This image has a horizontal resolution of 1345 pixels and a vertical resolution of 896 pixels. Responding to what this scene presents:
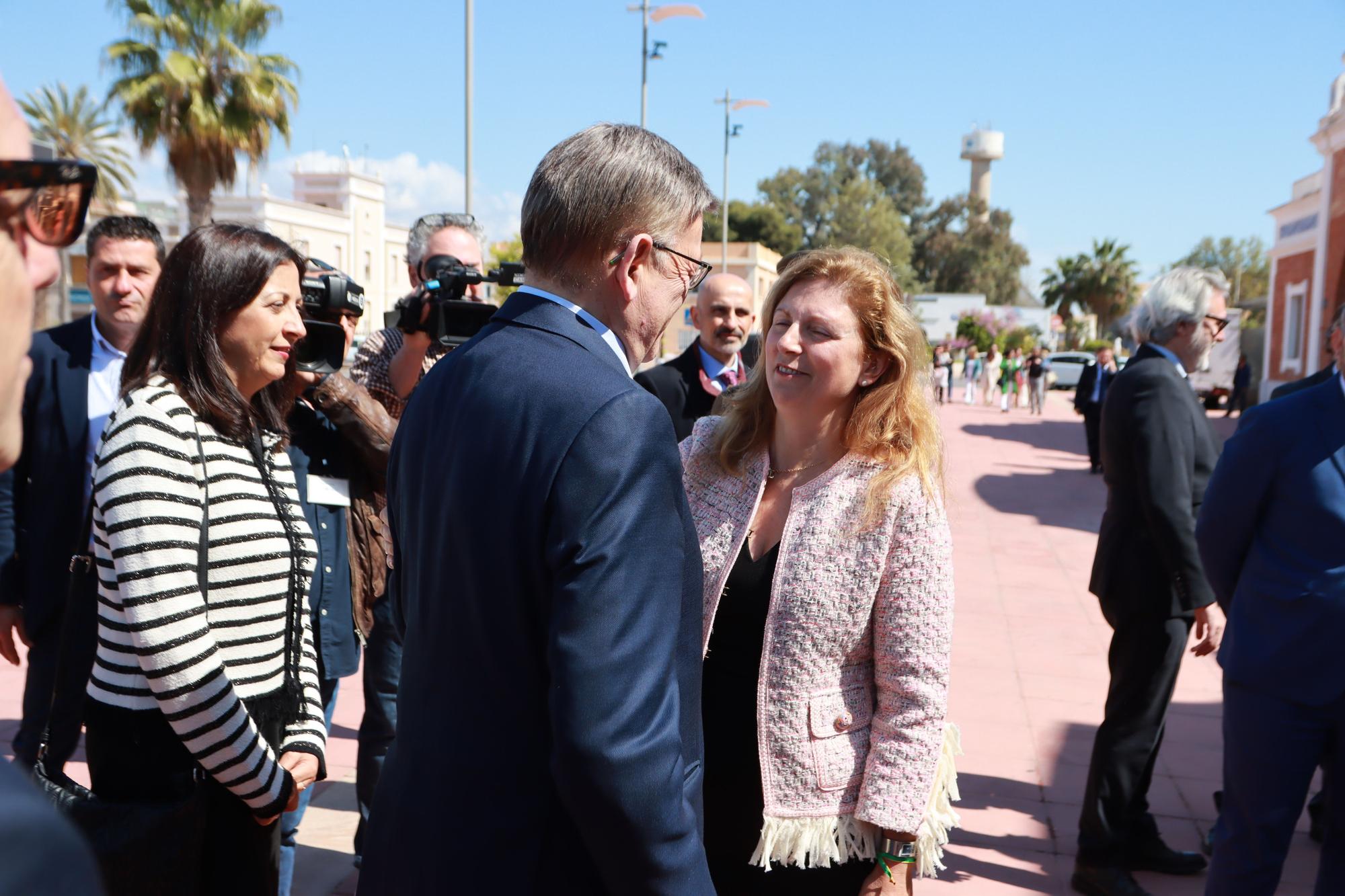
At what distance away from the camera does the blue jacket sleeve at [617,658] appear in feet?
4.43

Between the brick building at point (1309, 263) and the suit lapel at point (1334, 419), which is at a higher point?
the brick building at point (1309, 263)

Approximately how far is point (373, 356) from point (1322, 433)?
312 cm

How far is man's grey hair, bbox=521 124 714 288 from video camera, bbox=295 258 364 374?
1.47 m

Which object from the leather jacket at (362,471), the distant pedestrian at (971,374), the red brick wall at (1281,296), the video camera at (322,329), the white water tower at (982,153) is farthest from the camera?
the white water tower at (982,153)

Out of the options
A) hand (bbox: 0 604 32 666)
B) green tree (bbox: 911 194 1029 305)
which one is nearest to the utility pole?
hand (bbox: 0 604 32 666)

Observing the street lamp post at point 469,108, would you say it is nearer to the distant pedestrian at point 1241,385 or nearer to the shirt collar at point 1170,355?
the shirt collar at point 1170,355

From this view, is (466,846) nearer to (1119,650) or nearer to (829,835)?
(829,835)

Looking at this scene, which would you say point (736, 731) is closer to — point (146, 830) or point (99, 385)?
point (146, 830)

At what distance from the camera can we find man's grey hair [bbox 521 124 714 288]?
5.06 feet

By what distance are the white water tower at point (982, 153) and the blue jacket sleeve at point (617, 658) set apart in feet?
346

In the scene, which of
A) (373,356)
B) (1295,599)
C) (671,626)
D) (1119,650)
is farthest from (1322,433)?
(373,356)

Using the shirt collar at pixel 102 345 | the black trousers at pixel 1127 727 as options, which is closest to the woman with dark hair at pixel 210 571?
the shirt collar at pixel 102 345

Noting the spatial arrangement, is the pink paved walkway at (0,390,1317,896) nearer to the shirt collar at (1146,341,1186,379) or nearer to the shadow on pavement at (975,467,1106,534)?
the shirt collar at (1146,341,1186,379)

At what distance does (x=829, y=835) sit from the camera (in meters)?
2.09
